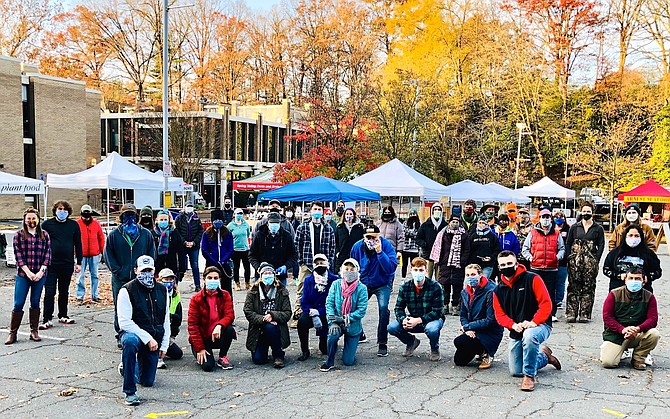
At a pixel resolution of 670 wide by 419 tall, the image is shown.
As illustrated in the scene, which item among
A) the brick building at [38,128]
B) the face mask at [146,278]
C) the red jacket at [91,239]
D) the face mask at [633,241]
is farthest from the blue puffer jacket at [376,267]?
the brick building at [38,128]

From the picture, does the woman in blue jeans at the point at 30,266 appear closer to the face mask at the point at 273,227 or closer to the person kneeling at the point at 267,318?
the person kneeling at the point at 267,318

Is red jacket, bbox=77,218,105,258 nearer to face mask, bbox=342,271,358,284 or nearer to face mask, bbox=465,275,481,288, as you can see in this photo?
face mask, bbox=342,271,358,284

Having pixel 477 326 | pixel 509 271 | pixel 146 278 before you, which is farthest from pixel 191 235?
pixel 509 271

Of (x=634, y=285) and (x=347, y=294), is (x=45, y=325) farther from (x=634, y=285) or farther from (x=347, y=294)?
(x=634, y=285)

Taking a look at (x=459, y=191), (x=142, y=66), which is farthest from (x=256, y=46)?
(x=459, y=191)

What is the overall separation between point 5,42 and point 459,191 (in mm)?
40804

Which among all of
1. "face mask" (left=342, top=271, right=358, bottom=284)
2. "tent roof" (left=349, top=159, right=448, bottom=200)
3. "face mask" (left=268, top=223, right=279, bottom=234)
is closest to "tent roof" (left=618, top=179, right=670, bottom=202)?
"tent roof" (left=349, top=159, right=448, bottom=200)

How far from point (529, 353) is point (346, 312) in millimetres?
2135

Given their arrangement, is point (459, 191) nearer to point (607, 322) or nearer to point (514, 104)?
point (607, 322)

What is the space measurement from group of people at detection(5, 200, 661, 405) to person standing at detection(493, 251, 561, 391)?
0.04 ft

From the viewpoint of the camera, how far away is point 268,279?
302 inches

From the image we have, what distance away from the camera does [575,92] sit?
3906 cm

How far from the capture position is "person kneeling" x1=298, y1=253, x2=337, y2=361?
25.6ft

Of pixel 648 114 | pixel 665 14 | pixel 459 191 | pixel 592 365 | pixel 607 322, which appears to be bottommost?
pixel 592 365
